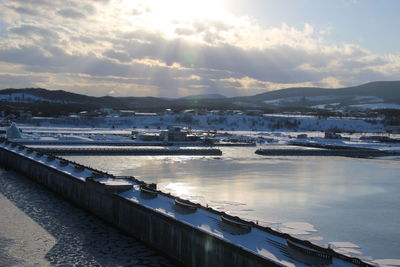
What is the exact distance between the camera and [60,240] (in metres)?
32.0

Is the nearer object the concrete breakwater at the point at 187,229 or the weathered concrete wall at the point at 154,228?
the concrete breakwater at the point at 187,229

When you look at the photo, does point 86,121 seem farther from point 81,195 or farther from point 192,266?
point 192,266

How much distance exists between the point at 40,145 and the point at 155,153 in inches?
992

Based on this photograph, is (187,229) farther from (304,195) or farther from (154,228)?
(304,195)

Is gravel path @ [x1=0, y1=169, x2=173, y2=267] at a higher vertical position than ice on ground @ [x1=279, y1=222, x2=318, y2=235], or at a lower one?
lower

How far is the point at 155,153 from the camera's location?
97688 mm

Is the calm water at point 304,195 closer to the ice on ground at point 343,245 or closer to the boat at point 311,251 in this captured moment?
the ice on ground at point 343,245

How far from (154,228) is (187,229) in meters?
4.55

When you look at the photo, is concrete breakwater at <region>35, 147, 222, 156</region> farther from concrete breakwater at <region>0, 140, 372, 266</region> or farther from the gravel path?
the gravel path

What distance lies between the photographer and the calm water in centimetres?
3169

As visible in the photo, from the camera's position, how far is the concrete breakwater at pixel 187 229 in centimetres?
2166

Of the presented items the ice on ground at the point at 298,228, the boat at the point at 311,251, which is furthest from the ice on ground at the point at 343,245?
the boat at the point at 311,251

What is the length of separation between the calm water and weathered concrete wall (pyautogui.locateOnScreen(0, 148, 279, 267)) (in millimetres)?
7809

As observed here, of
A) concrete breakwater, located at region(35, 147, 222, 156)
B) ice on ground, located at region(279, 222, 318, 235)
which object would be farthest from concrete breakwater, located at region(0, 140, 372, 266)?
concrete breakwater, located at region(35, 147, 222, 156)
